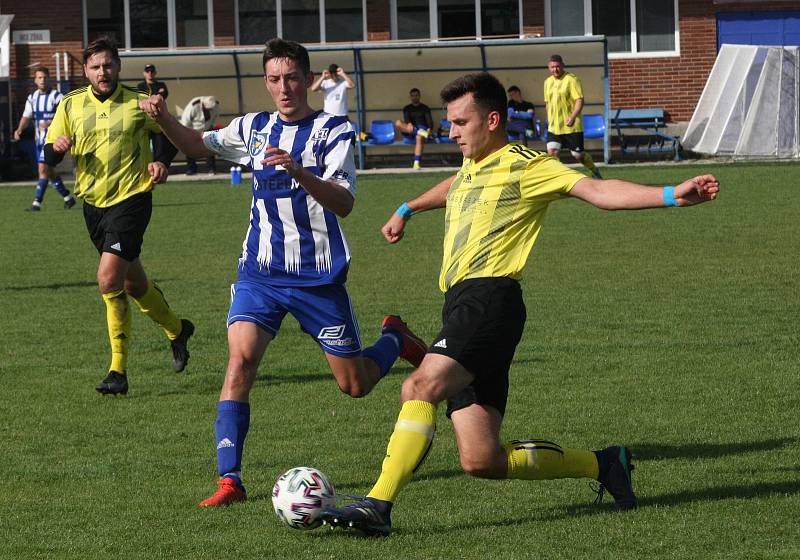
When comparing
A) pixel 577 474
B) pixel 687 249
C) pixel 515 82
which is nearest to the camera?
pixel 577 474

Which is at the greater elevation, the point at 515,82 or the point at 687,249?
the point at 515,82

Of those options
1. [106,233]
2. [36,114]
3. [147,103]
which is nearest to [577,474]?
[147,103]

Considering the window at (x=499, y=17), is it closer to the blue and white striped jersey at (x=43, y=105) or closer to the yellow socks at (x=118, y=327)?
the blue and white striped jersey at (x=43, y=105)

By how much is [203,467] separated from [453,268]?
1.84 m

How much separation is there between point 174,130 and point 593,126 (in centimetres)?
2382

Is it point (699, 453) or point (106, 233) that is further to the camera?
point (106, 233)

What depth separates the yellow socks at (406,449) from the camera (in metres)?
5.11

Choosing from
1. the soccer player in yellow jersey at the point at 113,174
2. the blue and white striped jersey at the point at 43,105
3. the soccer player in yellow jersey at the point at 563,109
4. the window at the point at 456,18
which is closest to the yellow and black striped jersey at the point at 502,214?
the soccer player in yellow jersey at the point at 113,174

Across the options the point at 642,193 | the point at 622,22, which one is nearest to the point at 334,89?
the point at 622,22

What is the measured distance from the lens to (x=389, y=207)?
20.0m

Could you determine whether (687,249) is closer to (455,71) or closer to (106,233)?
(106,233)

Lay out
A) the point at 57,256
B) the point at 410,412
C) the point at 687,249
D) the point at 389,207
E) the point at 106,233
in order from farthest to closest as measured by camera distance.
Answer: the point at 389,207
the point at 57,256
the point at 687,249
the point at 106,233
the point at 410,412

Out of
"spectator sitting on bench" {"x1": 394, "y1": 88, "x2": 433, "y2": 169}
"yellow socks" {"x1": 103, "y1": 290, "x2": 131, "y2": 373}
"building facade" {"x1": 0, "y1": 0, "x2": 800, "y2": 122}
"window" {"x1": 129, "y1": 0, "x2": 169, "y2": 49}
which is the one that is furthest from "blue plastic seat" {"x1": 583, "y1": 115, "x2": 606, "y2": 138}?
"yellow socks" {"x1": 103, "y1": 290, "x2": 131, "y2": 373}

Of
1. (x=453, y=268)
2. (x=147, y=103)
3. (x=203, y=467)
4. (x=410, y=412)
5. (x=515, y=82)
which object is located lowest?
(x=203, y=467)
